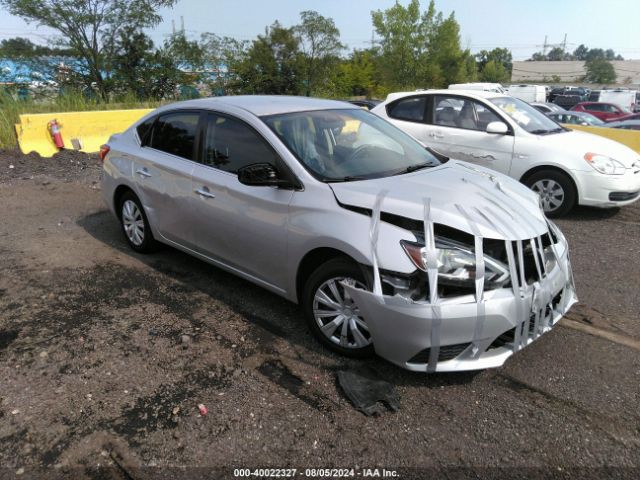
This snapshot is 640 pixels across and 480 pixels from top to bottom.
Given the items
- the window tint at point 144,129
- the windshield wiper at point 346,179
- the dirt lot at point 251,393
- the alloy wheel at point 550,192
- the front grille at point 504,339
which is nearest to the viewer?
the dirt lot at point 251,393

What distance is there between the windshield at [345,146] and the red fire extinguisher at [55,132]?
7878 mm

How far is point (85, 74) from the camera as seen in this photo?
16.7 metres

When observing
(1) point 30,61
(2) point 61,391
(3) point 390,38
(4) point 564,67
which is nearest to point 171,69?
(1) point 30,61

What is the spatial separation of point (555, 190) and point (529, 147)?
677mm

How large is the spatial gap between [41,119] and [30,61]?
25.8 feet

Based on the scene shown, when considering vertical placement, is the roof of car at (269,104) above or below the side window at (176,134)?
above

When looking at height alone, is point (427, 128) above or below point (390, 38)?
below

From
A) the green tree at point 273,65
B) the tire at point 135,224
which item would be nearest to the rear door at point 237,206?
the tire at point 135,224

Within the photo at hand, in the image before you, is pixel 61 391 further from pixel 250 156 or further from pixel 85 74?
pixel 85 74

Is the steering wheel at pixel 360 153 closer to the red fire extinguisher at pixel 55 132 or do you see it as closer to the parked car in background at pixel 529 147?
the parked car in background at pixel 529 147

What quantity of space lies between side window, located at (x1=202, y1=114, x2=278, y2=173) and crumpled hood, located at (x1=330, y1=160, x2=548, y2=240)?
2.43 feet

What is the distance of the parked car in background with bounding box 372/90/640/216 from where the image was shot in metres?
6.40

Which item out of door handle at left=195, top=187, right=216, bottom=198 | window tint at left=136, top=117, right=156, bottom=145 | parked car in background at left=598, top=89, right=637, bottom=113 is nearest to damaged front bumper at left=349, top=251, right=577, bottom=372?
door handle at left=195, top=187, right=216, bottom=198

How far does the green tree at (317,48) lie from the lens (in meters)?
24.0
